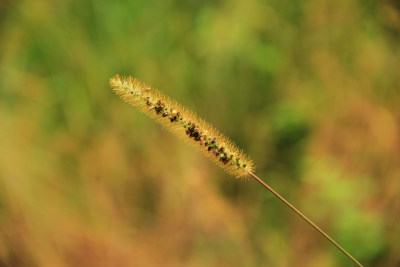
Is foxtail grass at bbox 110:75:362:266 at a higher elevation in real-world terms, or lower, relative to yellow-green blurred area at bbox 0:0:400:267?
lower

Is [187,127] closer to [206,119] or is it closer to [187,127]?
[187,127]

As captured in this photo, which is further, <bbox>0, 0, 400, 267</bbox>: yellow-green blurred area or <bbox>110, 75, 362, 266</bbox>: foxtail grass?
<bbox>0, 0, 400, 267</bbox>: yellow-green blurred area

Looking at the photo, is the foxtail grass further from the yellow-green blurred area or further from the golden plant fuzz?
the yellow-green blurred area

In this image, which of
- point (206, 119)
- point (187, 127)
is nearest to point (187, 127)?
point (187, 127)

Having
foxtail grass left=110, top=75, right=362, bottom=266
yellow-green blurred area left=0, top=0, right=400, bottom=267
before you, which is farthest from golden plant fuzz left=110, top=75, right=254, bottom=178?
yellow-green blurred area left=0, top=0, right=400, bottom=267

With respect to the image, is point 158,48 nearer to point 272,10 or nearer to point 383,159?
point 272,10

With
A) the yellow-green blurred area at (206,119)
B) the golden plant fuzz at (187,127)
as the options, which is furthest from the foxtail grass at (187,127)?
the yellow-green blurred area at (206,119)

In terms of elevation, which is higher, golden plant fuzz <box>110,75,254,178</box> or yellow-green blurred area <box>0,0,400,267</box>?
yellow-green blurred area <box>0,0,400,267</box>
